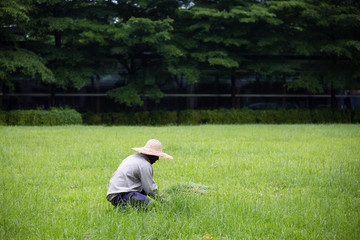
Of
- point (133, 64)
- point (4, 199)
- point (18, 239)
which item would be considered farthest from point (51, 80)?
point (18, 239)

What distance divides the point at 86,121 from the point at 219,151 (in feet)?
44.9

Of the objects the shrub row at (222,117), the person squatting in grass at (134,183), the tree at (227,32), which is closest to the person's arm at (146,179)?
the person squatting in grass at (134,183)

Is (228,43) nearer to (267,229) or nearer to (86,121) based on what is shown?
(86,121)

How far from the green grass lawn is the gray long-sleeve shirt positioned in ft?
0.84

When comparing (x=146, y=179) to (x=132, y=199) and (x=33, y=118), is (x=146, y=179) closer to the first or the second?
(x=132, y=199)

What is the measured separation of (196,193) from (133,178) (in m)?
1.07

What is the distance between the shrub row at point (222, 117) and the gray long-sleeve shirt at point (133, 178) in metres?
17.0

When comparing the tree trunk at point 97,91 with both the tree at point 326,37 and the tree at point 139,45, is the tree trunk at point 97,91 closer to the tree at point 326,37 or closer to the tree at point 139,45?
the tree at point 139,45

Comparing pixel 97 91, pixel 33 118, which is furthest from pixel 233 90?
pixel 33 118

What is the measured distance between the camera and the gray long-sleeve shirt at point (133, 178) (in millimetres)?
4328

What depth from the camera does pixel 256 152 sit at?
377 inches

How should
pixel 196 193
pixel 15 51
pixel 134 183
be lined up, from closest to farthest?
pixel 134 183
pixel 196 193
pixel 15 51

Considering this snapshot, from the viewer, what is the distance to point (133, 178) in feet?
14.5

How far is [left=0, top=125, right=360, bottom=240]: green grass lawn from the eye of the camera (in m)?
4.02
